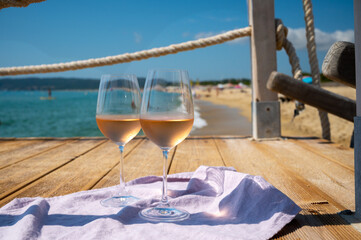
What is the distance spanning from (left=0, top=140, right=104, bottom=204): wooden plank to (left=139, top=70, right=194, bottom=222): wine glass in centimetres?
64

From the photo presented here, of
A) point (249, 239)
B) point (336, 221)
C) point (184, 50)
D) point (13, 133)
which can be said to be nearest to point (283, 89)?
point (184, 50)

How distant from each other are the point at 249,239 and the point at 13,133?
20.6 metres

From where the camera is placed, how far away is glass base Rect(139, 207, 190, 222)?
79 cm

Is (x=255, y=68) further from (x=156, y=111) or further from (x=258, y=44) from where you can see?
(x=156, y=111)

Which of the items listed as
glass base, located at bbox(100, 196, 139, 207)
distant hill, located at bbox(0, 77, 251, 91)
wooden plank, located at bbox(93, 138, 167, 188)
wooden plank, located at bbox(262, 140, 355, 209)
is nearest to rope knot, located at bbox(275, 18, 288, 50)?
wooden plank, located at bbox(262, 140, 355, 209)

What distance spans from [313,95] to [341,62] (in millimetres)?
1117

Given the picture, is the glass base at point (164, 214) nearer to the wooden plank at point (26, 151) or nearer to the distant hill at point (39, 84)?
the wooden plank at point (26, 151)

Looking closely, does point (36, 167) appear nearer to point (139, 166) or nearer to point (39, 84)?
point (139, 166)

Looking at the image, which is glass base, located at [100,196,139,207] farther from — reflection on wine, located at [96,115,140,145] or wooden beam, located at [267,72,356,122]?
wooden beam, located at [267,72,356,122]

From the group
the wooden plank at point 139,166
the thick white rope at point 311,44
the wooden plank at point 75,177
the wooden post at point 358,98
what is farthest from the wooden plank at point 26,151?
the thick white rope at point 311,44

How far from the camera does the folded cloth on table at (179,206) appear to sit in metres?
0.70

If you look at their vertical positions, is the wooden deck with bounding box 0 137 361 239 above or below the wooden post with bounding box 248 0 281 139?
below

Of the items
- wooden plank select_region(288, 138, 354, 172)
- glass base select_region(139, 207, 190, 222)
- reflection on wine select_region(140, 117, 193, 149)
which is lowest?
wooden plank select_region(288, 138, 354, 172)

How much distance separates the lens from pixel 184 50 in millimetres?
2355
